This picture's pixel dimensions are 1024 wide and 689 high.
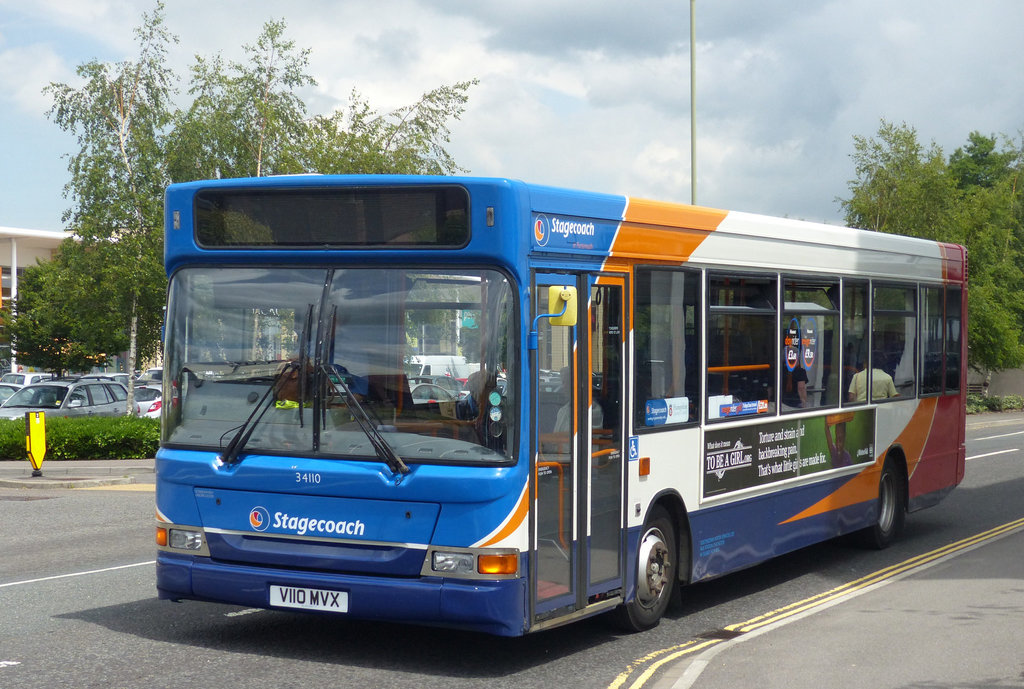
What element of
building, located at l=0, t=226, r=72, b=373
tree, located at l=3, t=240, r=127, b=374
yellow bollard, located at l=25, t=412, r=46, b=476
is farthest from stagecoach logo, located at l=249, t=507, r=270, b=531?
building, located at l=0, t=226, r=72, b=373

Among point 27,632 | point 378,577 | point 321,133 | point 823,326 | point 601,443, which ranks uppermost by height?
point 321,133

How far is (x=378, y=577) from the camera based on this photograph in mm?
6941

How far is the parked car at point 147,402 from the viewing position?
101 feet

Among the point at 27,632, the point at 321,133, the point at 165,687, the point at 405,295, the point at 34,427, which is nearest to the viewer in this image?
the point at 165,687

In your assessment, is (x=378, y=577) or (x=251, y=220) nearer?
(x=378, y=577)

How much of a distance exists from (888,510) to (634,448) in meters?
5.51

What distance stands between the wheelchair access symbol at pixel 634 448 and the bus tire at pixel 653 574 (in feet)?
1.56

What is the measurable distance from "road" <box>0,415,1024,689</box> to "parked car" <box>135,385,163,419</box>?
1909cm

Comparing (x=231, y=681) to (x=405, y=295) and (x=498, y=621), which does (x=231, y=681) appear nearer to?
(x=498, y=621)

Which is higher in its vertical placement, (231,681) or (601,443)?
(601,443)

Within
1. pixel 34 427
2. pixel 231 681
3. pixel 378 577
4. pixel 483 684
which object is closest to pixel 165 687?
pixel 231 681

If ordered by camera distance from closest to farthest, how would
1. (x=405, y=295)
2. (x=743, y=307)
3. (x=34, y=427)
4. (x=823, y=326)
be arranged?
1. (x=405, y=295)
2. (x=743, y=307)
3. (x=823, y=326)
4. (x=34, y=427)

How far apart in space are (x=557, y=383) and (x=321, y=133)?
22127mm

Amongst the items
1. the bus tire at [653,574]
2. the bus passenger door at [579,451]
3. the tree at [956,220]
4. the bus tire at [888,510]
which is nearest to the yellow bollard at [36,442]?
the bus tire at [888,510]
